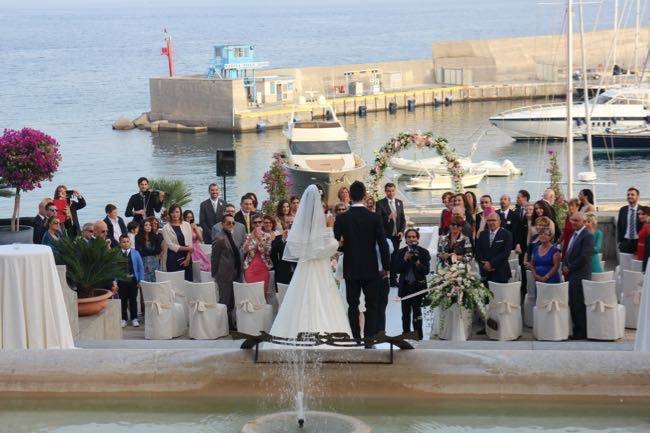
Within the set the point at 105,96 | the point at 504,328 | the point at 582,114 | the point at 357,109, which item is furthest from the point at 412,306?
the point at 105,96

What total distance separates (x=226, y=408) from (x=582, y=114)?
71099mm

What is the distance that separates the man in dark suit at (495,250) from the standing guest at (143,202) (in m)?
5.92

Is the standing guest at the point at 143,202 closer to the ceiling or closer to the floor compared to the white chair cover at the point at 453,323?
closer to the ceiling

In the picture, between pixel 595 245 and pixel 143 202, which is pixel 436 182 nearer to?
pixel 143 202

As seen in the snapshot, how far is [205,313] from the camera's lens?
40.7 feet

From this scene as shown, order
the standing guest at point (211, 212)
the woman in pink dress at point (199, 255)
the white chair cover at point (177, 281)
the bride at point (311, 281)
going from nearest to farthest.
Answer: the bride at point (311, 281) < the white chair cover at point (177, 281) < the woman in pink dress at point (199, 255) < the standing guest at point (211, 212)

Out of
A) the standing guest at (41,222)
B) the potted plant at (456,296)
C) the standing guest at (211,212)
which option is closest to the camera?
the potted plant at (456,296)

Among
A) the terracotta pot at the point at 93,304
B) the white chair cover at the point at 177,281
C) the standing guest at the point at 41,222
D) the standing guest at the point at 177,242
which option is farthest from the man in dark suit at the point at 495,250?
the standing guest at the point at 41,222

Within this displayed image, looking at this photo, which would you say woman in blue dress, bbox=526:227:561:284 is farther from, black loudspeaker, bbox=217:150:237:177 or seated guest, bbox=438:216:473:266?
black loudspeaker, bbox=217:150:237:177

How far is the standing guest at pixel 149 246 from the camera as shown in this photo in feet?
45.7

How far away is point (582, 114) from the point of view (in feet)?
251

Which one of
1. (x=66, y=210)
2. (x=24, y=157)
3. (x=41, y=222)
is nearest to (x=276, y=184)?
(x=66, y=210)

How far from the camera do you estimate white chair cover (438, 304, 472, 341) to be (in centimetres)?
1191

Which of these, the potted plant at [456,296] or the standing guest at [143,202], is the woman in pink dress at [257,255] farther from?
the standing guest at [143,202]
